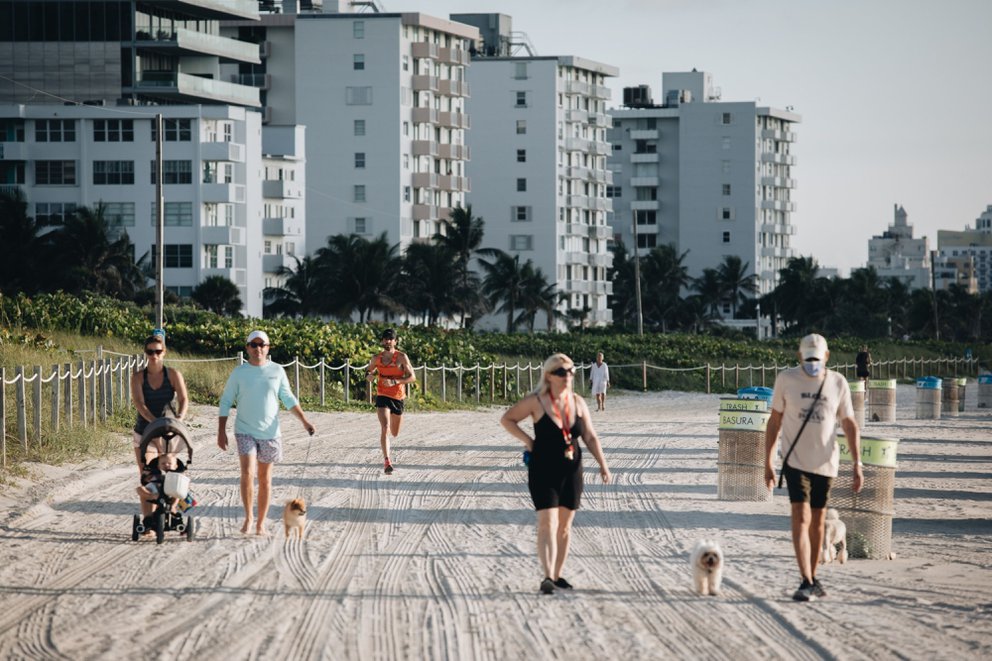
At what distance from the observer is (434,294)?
92562 mm

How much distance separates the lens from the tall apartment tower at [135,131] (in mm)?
89000

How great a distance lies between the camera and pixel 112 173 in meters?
89.4

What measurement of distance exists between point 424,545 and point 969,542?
5.58 meters

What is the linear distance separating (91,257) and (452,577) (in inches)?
2826

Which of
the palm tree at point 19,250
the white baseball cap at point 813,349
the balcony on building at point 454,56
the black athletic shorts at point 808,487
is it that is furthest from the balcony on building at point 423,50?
the black athletic shorts at point 808,487

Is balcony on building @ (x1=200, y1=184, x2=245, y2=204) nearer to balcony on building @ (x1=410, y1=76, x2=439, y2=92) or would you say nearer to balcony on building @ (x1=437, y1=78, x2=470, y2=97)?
balcony on building @ (x1=410, y1=76, x2=439, y2=92)

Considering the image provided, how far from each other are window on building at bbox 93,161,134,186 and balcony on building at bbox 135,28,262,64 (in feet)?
25.6

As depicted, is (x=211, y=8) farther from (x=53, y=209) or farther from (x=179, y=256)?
(x=179, y=256)

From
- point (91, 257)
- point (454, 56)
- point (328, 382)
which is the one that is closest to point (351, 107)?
point (454, 56)

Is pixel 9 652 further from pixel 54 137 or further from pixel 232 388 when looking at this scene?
pixel 54 137

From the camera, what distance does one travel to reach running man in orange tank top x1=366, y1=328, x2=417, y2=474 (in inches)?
773

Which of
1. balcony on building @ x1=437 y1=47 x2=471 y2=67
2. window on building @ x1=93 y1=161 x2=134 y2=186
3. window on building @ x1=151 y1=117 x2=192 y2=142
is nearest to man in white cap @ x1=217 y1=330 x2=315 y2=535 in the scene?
window on building @ x1=151 y1=117 x2=192 y2=142

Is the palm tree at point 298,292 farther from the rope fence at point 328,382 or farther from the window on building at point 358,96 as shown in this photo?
the rope fence at point 328,382

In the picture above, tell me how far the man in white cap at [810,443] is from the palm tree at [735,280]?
431ft
